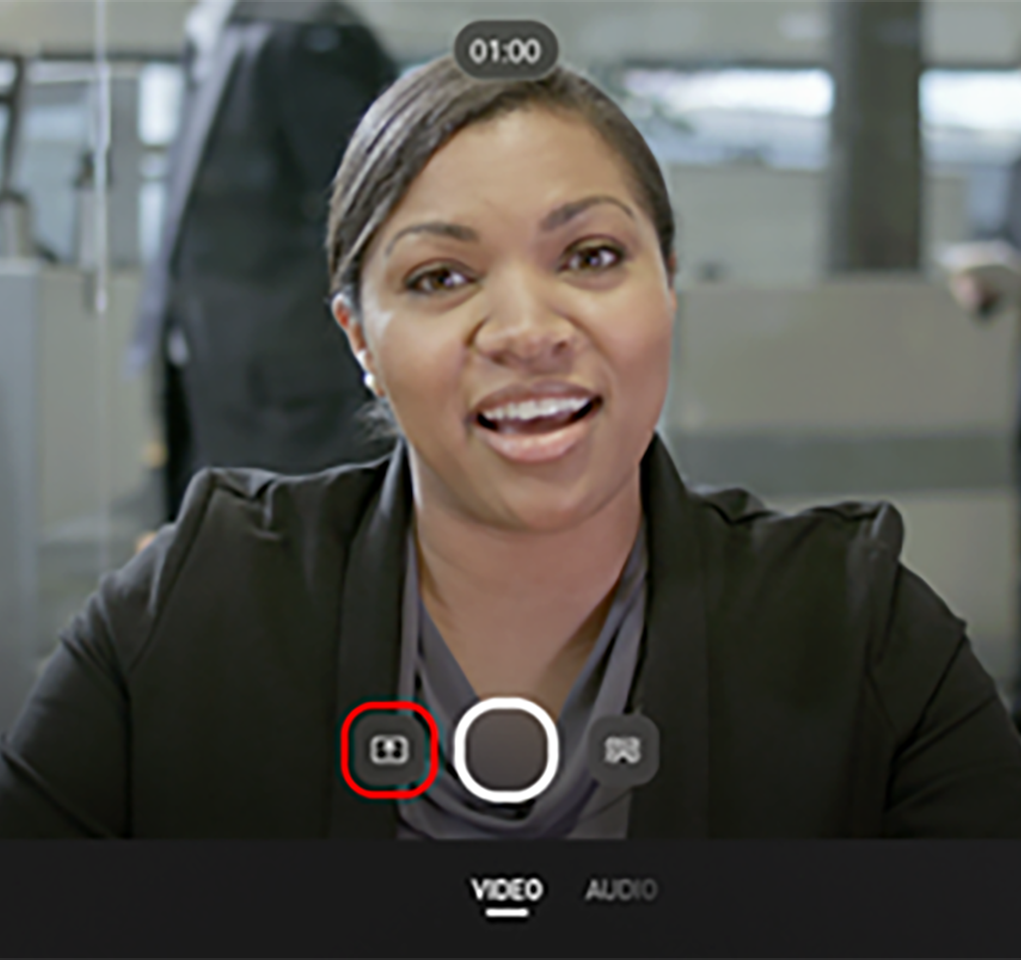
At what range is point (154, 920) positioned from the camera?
73 centimetres

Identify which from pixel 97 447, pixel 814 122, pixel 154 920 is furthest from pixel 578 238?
pixel 154 920

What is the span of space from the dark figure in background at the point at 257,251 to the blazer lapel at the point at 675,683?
0.69 ft

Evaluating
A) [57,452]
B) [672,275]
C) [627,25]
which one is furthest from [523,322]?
[57,452]

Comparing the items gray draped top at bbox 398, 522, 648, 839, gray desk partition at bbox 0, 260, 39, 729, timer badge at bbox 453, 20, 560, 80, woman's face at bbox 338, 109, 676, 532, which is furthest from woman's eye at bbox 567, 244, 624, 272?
gray desk partition at bbox 0, 260, 39, 729

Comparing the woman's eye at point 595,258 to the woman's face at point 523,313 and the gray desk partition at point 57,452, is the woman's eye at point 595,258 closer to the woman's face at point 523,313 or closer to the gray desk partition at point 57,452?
the woman's face at point 523,313

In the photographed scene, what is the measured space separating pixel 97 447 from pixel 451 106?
13.4 inches

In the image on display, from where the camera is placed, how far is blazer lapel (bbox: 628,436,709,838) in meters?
0.72

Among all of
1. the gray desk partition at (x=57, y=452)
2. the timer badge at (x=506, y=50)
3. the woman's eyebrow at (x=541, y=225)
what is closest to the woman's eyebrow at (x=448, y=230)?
the woman's eyebrow at (x=541, y=225)

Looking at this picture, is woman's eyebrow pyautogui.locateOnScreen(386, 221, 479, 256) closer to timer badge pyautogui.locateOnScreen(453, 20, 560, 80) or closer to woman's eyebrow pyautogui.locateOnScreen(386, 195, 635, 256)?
woman's eyebrow pyautogui.locateOnScreen(386, 195, 635, 256)

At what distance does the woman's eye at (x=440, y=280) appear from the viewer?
70 cm

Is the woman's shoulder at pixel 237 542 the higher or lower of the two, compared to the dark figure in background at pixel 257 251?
lower

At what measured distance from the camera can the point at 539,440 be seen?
709 millimetres

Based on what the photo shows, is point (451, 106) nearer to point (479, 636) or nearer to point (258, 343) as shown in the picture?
point (258, 343)

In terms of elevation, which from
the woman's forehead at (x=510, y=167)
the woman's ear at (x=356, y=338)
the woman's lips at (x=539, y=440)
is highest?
the woman's forehead at (x=510, y=167)
